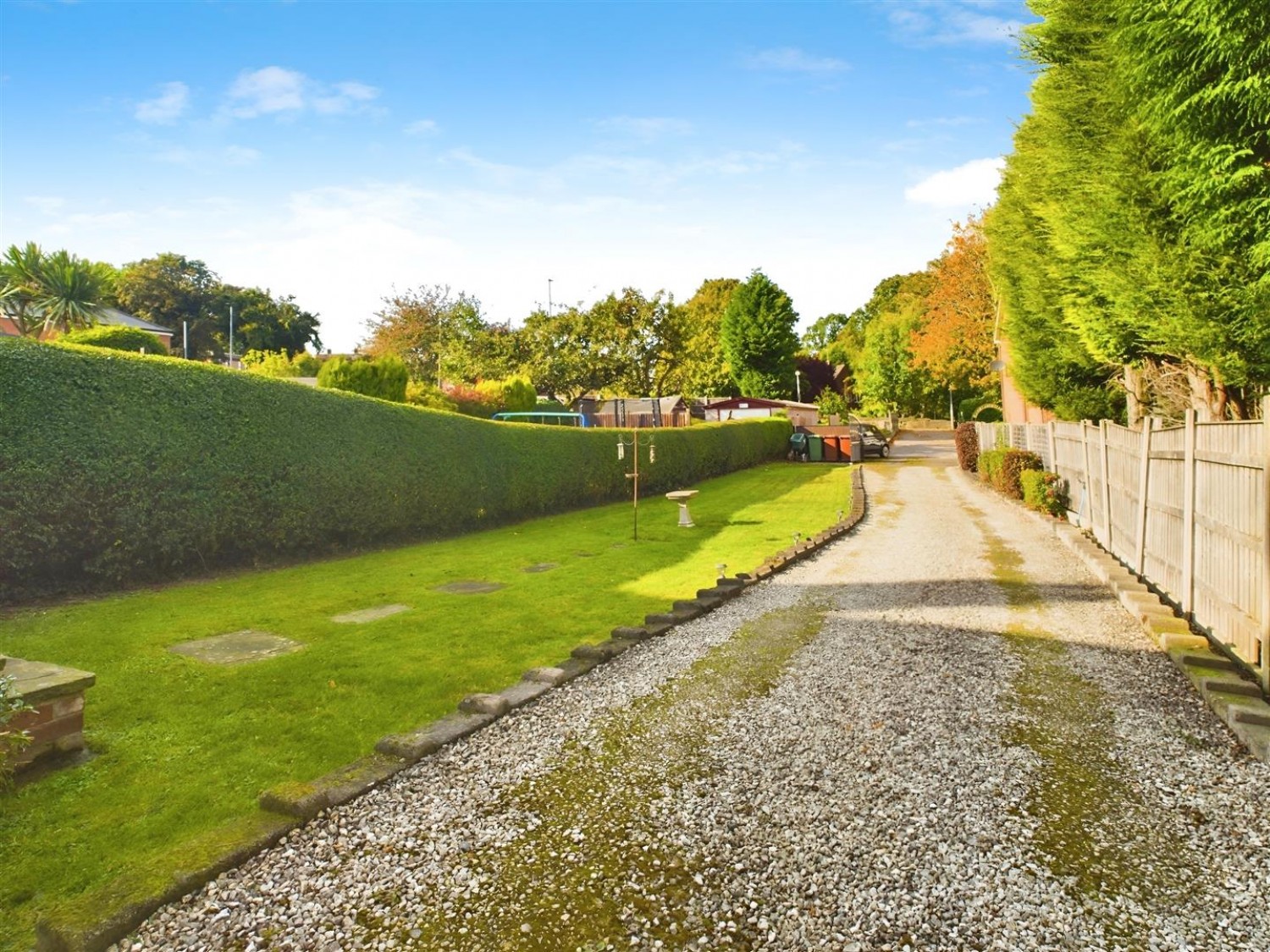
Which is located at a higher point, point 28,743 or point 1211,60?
point 1211,60

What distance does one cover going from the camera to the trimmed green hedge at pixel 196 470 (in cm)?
713

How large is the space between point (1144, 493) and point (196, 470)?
10995 millimetres

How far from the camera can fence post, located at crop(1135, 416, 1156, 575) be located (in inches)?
297

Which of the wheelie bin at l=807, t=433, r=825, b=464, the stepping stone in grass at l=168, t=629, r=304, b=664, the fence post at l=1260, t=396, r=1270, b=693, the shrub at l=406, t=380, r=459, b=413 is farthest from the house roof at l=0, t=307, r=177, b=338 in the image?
the fence post at l=1260, t=396, r=1270, b=693

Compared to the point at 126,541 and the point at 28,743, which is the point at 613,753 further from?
the point at 126,541

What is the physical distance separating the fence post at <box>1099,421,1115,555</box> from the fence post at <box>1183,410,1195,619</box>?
3.74 metres

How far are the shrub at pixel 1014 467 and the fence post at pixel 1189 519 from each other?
1050 centimetres

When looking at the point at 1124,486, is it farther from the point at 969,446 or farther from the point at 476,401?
the point at 476,401

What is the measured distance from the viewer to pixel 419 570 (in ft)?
31.7

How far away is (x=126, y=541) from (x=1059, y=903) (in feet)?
29.6

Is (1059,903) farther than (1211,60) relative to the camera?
No

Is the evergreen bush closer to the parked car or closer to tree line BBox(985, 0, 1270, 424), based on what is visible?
tree line BBox(985, 0, 1270, 424)

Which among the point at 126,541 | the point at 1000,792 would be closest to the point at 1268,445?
the point at 1000,792

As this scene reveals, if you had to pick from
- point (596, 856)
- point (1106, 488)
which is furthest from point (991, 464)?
point (596, 856)
